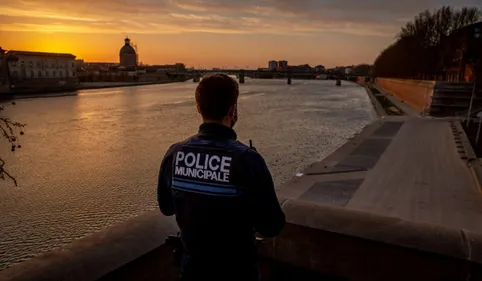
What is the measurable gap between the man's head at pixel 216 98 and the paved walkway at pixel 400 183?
7.23m

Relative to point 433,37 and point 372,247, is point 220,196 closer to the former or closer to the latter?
point 372,247

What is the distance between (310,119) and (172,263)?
2796cm

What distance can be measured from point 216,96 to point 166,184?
570 millimetres

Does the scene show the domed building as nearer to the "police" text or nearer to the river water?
the river water

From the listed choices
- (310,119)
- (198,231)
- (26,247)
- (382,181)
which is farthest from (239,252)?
(310,119)

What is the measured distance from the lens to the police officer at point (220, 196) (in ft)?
5.49

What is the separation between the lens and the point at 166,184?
193 centimetres

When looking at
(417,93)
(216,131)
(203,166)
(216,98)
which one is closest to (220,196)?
(203,166)

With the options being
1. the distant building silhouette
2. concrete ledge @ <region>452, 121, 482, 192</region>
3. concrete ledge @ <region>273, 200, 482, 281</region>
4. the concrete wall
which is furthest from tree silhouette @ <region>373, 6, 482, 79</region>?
the distant building silhouette

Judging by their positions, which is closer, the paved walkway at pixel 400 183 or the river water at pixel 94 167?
the paved walkway at pixel 400 183

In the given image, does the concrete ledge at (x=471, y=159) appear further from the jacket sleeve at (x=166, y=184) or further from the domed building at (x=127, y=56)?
the domed building at (x=127, y=56)

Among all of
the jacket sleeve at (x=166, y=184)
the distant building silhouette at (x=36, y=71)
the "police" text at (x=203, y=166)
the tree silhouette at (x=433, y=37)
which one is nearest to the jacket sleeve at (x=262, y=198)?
the "police" text at (x=203, y=166)

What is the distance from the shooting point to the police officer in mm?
1672

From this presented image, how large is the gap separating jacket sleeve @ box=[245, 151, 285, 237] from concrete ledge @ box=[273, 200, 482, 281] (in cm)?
122
